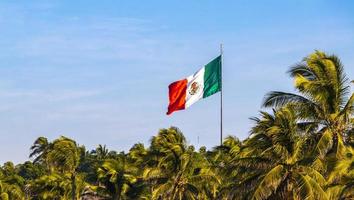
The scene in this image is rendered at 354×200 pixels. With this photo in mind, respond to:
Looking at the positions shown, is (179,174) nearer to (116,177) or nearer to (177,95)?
(177,95)

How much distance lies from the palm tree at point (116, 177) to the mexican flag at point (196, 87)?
41.6 feet

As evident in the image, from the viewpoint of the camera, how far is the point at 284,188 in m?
30.2

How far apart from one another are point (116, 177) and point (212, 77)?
18.3 m

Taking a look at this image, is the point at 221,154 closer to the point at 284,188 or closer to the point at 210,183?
the point at 210,183

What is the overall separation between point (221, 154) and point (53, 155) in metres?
23.6

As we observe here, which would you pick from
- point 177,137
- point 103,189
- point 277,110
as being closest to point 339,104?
point 277,110

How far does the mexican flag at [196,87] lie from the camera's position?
5358cm

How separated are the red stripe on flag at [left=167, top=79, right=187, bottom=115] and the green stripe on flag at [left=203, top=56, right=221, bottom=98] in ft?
7.80

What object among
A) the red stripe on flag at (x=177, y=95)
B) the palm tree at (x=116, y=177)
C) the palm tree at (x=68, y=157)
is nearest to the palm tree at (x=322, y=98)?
the red stripe on flag at (x=177, y=95)

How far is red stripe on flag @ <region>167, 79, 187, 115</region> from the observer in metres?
56.2

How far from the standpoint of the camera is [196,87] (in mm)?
55250

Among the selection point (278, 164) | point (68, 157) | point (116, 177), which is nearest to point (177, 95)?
point (116, 177)

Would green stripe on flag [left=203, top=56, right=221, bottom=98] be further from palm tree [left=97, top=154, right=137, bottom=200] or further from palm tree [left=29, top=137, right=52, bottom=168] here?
palm tree [left=29, top=137, right=52, bottom=168]

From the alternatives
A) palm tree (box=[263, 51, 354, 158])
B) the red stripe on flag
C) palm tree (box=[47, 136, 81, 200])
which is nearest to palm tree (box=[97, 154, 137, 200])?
palm tree (box=[47, 136, 81, 200])
